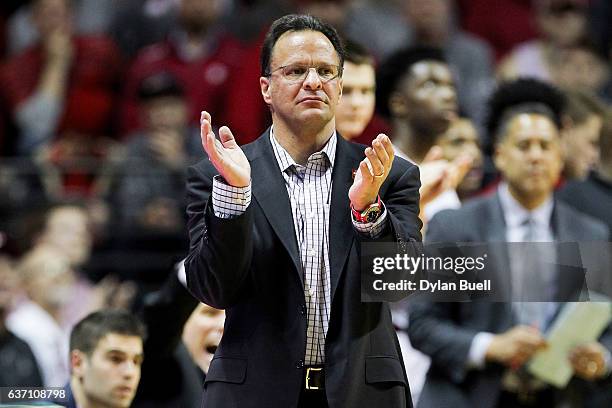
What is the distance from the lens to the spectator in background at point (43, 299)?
23.3ft

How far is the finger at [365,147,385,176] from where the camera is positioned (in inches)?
153

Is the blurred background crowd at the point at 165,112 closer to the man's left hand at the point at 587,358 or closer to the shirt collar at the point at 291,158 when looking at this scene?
the man's left hand at the point at 587,358

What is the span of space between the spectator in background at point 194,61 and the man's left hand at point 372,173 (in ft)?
17.6

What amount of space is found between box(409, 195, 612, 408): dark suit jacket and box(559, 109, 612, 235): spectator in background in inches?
41.5

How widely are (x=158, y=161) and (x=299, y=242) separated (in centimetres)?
469

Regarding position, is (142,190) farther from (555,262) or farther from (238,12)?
(555,262)

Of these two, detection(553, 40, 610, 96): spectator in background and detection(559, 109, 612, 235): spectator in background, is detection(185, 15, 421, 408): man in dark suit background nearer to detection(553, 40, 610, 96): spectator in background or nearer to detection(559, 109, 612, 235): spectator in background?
detection(559, 109, 612, 235): spectator in background

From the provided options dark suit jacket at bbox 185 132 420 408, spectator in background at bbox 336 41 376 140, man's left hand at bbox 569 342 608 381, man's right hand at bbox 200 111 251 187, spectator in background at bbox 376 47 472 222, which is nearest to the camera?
man's right hand at bbox 200 111 251 187

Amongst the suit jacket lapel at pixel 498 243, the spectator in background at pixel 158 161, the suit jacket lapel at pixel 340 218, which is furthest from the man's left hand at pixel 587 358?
the spectator in background at pixel 158 161

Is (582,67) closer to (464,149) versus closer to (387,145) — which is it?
(464,149)

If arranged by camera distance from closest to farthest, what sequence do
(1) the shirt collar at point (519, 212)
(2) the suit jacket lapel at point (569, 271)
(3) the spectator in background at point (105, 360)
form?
1. (2) the suit jacket lapel at point (569, 271)
2. (3) the spectator in background at point (105, 360)
3. (1) the shirt collar at point (519, 212)

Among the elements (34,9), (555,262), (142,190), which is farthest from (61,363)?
(34,9)

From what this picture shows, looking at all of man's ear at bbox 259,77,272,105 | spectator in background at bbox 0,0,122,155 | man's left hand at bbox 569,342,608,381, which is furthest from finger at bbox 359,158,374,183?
spectator in background at bbox 0,0,122,155

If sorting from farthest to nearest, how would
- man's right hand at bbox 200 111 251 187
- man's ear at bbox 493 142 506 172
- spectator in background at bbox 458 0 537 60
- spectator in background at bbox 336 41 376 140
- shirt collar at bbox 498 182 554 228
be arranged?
spectator in background at bbox 458 0 537 60
man's ear at bbox 493 142 506 172
shirt collar at bbox 498 182 554 228
spectator in background at bbox 336 41 376 140
man's right hand at bbox 200 111 251 187
